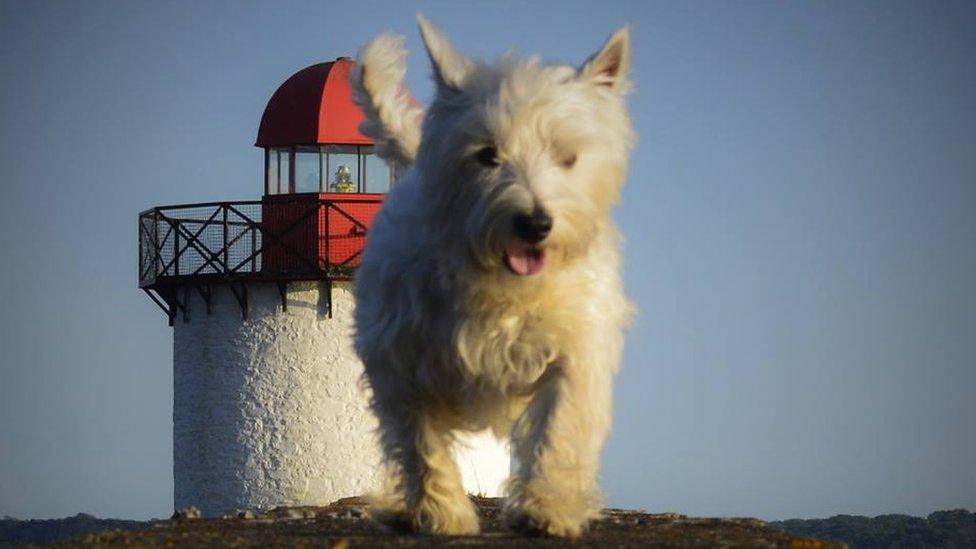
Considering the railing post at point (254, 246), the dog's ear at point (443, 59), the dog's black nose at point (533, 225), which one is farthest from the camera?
the railing post at point (254, 246)

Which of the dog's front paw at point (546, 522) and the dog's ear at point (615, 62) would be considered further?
the dog's ear at point (615, 62)

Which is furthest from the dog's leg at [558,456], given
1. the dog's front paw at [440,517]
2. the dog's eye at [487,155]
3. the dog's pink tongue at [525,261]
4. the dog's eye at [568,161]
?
the dog's eye at [487,155]

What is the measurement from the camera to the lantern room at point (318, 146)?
31547 mm

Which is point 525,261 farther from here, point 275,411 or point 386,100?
point 275,411

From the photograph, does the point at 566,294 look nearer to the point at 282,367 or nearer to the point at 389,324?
the point at 389,324

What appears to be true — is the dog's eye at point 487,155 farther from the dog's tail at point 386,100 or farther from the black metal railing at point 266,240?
the black metal railing at point 266,240

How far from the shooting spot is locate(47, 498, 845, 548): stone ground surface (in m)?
7.75

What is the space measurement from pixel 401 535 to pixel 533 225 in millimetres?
1908

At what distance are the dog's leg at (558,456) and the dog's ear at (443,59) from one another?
5.05 feet

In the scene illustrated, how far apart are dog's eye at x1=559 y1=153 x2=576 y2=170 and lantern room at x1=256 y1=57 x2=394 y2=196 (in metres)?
23.7

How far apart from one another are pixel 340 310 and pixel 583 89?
78.1 ft

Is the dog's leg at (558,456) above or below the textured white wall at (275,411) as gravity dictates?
below

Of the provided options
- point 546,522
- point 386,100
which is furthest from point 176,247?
point 546,522

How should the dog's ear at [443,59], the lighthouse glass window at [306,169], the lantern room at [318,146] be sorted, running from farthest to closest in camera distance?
the lighthouse glass window at [306,169] → the lantern room at [318,146] → the dog's ear at [443,59]
